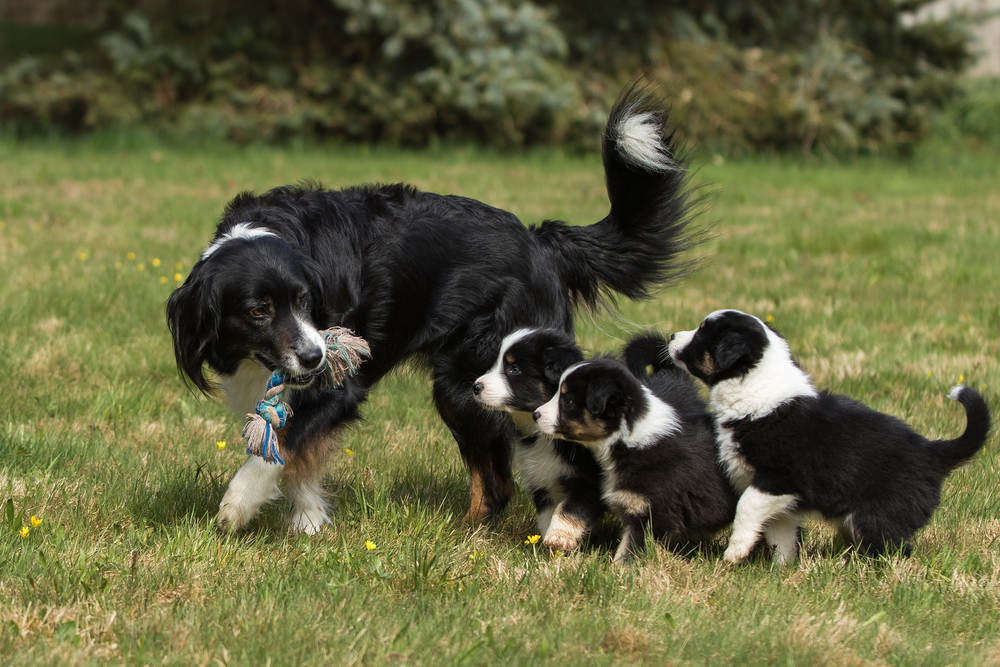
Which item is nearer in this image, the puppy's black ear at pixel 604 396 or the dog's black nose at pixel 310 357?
the dog's black nose at pixel 310 357

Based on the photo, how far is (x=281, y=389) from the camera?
10.4ft

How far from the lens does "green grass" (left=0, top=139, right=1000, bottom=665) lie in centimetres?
252

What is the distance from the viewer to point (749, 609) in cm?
274

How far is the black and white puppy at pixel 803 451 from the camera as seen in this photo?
309 cm

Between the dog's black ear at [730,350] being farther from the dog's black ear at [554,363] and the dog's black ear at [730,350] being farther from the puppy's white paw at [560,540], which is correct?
the puppy's white paw at [560,540]

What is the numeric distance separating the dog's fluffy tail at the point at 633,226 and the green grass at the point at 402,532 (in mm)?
287

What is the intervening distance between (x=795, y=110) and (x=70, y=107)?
33.3 feet

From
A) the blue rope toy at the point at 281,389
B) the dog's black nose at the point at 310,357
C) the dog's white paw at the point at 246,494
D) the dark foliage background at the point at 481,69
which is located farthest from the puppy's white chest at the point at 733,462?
the dark foliage background at the point at 481,69

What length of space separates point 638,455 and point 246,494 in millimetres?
1349

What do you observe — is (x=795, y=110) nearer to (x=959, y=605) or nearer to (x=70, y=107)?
(x=70, y=107)

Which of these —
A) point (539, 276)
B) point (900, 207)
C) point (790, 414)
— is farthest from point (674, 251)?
point (900, 207)

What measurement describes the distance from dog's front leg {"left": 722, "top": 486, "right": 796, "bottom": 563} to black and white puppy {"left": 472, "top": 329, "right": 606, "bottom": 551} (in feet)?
1.67

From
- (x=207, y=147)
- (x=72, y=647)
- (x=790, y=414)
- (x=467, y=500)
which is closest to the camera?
(x=72, y=647)

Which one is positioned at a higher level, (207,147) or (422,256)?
(422,256)
